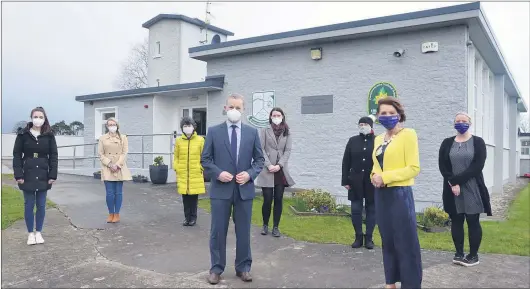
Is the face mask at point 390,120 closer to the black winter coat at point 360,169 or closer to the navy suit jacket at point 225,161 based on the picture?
the navy suit jacket at point 225,161

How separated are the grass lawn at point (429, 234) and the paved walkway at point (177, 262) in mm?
374

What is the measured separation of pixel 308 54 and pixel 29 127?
23.5 ft

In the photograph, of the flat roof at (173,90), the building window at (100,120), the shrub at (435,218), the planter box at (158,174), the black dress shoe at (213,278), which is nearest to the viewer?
the black dress shoe at (213,278)

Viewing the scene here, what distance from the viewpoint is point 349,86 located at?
33.8ft

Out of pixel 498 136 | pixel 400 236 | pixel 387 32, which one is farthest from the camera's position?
pixel 498 136

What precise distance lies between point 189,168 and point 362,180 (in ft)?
10.4

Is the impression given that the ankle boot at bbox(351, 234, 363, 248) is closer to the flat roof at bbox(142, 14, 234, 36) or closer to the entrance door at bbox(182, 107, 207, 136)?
the entrance door at bbox(182, 107, 207, 136)

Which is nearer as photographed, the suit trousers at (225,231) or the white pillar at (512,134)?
the suit trousers at (225,231)

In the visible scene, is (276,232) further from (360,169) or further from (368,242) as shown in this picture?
(360,169)

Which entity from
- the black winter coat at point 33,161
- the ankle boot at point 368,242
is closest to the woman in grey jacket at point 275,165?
the ankle boot at point 368,242

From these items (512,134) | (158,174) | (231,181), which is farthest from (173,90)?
(512,134)

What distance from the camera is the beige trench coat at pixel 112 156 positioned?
7296mm

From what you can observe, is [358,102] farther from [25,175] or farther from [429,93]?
→ [25,175]

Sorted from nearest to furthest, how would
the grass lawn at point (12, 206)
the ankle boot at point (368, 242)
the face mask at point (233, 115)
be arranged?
the face mask at point (233, 115) < the ankle boot at point (368, 242) < the grass lawn at point (12, 206)
